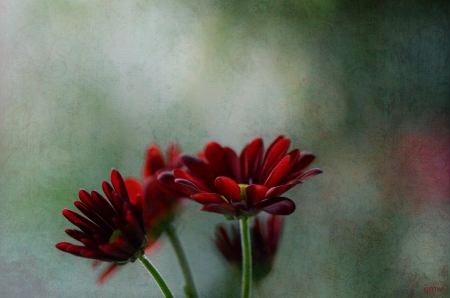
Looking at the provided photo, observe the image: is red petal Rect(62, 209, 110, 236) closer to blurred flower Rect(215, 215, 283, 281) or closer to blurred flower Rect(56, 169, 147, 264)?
blurred flower Rect(56, 169, 147, 264)

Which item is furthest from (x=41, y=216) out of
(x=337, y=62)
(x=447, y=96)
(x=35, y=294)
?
(x=447, y=96)

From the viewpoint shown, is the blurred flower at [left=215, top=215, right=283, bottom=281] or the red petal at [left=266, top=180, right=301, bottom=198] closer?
the red petal at [left=266, top=180, right=301, bottom=198]

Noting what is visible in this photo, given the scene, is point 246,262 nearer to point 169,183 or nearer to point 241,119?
point 169,183

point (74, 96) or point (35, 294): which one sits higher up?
point (74, 96)

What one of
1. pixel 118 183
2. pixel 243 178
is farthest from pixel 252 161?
pixel 118 183

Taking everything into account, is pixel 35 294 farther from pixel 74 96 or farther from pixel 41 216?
pixel 74 96

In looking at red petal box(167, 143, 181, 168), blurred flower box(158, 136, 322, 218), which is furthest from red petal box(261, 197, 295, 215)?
red petal box(167, 143, 181, 168)
